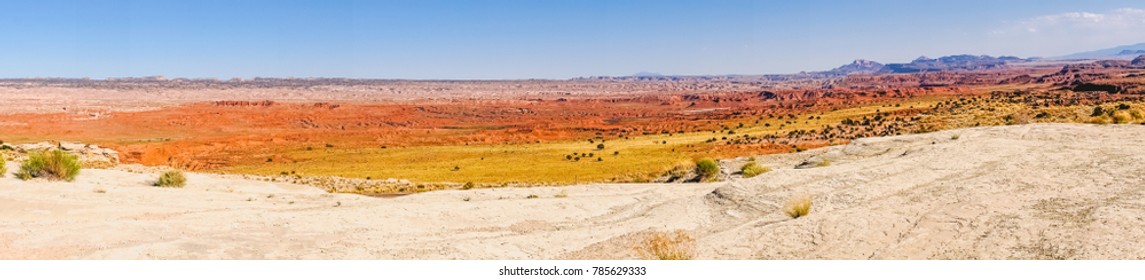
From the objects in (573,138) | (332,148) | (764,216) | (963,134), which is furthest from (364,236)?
(573,138)

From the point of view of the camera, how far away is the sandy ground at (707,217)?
450 inches

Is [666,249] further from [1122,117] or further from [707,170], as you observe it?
[1122,117]

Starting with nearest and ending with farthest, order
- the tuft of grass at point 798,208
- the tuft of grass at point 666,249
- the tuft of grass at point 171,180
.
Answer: the tuft of grass at point 666,249, the tuft of grass at point 798,208, the tuft of grass at point 171,180

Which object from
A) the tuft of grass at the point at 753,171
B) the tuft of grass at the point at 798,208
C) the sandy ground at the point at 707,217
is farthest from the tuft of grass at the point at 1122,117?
Result: the tuft of grass at the point at 798,208

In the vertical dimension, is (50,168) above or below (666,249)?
above

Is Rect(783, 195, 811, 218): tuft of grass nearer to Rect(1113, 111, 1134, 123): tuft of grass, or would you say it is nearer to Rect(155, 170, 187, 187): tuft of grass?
Rect(155, 170, 187, 187): tuft of grass

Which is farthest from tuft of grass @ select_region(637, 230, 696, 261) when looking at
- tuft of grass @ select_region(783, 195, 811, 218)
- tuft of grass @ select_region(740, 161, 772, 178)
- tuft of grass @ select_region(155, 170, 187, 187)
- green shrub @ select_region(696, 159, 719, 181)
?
tuft of grass @ select_region(155, 170, 187, 187)

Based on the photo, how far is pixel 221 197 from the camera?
71.2 ft

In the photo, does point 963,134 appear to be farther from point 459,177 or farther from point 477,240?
point 459,177

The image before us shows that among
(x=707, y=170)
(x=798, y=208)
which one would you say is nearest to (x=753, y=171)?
(x=707, y=170)

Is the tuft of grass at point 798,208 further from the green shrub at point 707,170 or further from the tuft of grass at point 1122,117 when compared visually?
the tuft of grass at point 1122,117

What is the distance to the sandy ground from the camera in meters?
11.4

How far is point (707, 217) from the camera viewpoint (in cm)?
1608

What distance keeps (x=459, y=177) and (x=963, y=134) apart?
24667 millimetres
